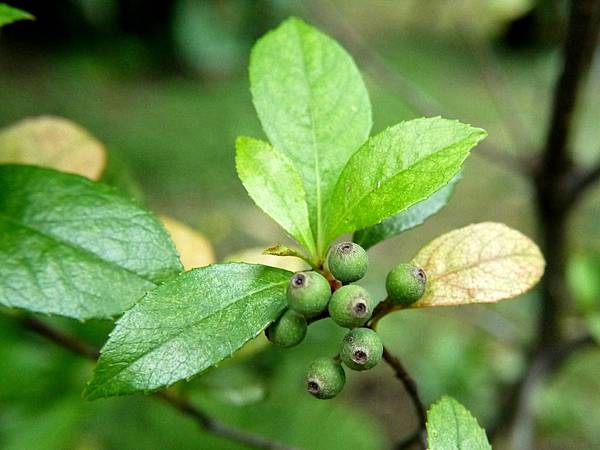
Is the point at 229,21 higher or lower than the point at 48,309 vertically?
lower

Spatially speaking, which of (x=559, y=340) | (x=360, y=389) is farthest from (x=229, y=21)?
(x=559, y=340)

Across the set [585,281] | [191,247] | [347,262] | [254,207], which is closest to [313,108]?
[347,262]

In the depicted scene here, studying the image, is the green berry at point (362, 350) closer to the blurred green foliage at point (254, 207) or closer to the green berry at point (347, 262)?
the green berry at point (347, 262)

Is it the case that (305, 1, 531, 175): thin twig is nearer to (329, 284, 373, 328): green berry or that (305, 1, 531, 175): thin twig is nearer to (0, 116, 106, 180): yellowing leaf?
(0, 116, 106, 180): yellowing leaf

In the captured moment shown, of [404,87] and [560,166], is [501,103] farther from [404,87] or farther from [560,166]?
[560,166]

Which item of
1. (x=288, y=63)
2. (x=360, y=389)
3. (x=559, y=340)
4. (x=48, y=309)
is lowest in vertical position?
(x=360, y=389)

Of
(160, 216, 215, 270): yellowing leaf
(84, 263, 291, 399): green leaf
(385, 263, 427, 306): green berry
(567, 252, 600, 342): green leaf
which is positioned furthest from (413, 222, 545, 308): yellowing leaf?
(567, 252, 600, 342): green leaf

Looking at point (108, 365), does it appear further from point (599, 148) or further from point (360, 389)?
point (599, 148)
